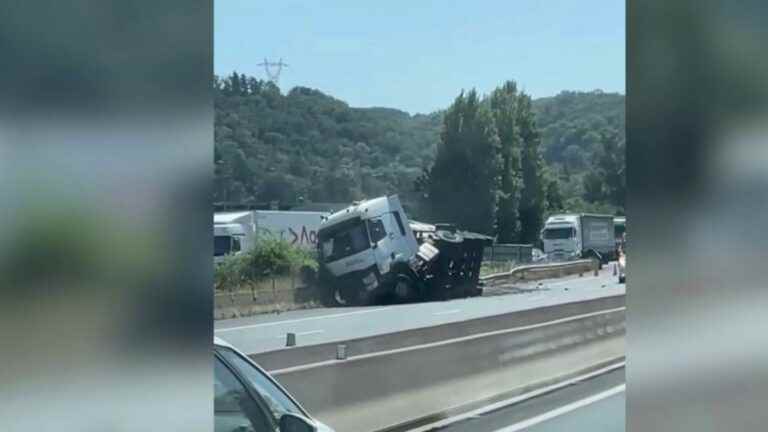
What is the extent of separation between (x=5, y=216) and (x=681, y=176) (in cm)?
148

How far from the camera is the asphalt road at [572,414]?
108 inches

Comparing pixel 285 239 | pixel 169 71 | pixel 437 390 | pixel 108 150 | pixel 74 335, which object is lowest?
pixel 437 390

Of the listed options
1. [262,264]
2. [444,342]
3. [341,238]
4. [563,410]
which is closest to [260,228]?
[262,264]

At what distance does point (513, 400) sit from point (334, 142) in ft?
3.33

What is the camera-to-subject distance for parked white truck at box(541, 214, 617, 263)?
2.66m

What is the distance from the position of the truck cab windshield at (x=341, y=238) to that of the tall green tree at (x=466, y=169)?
211 mm

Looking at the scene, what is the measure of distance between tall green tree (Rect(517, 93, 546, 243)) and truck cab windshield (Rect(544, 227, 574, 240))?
0.15 feet

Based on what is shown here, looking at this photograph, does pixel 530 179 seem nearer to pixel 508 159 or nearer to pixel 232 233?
pixel 508 159

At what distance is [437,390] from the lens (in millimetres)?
2805

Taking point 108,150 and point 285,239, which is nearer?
point 108,150

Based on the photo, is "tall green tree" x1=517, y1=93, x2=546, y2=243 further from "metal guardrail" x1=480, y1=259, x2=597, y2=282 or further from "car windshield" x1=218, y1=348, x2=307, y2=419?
"car windshield" x1=218, y1=348, x2=307, y2=419

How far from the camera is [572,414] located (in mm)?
2891

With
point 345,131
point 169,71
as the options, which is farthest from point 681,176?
point 169,71

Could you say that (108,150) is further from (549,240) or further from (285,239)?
(549,240)
